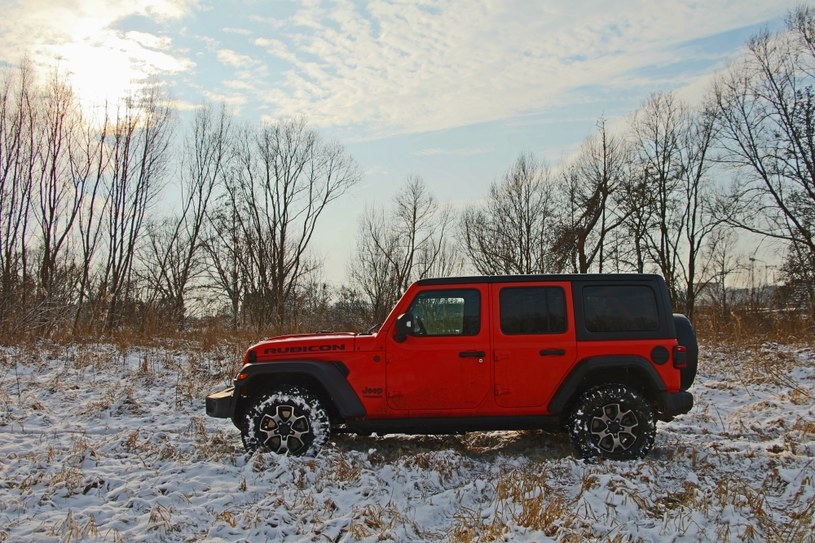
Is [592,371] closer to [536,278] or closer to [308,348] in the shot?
[536,278]

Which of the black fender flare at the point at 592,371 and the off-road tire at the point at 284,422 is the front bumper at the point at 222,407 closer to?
the off-road tire at the point at 284,422

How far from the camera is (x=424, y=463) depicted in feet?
17.2

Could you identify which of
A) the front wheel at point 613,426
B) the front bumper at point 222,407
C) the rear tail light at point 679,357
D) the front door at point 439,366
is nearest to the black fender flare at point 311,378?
the front bumper at point 222,407

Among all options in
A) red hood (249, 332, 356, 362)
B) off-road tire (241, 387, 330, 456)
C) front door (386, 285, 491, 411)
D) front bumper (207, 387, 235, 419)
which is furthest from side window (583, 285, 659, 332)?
front bumper (207, 387, 235, 419)

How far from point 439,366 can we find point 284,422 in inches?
64.5

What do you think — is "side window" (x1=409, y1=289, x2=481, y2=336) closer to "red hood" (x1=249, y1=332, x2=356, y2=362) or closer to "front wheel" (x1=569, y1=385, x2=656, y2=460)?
"red hood" (x1=249, y1=332, x2=356, y2=362)

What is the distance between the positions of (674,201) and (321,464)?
33.7 meters

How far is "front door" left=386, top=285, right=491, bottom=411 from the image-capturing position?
5559 millimetres

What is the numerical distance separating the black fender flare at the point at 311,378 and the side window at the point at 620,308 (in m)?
2.47

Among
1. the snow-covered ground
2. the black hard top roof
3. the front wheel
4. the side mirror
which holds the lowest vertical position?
the snow-covered ground

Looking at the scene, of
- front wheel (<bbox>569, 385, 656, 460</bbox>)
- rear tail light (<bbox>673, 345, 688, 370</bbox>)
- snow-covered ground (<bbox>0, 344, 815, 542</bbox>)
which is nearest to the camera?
snow-covered ground (<bbox>0, 344, 815, 542</bbox>)

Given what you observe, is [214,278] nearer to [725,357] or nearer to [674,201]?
[674,201]

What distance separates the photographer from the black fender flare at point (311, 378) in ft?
18.3

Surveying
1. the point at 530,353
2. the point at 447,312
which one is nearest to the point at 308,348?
the point at 447,312
